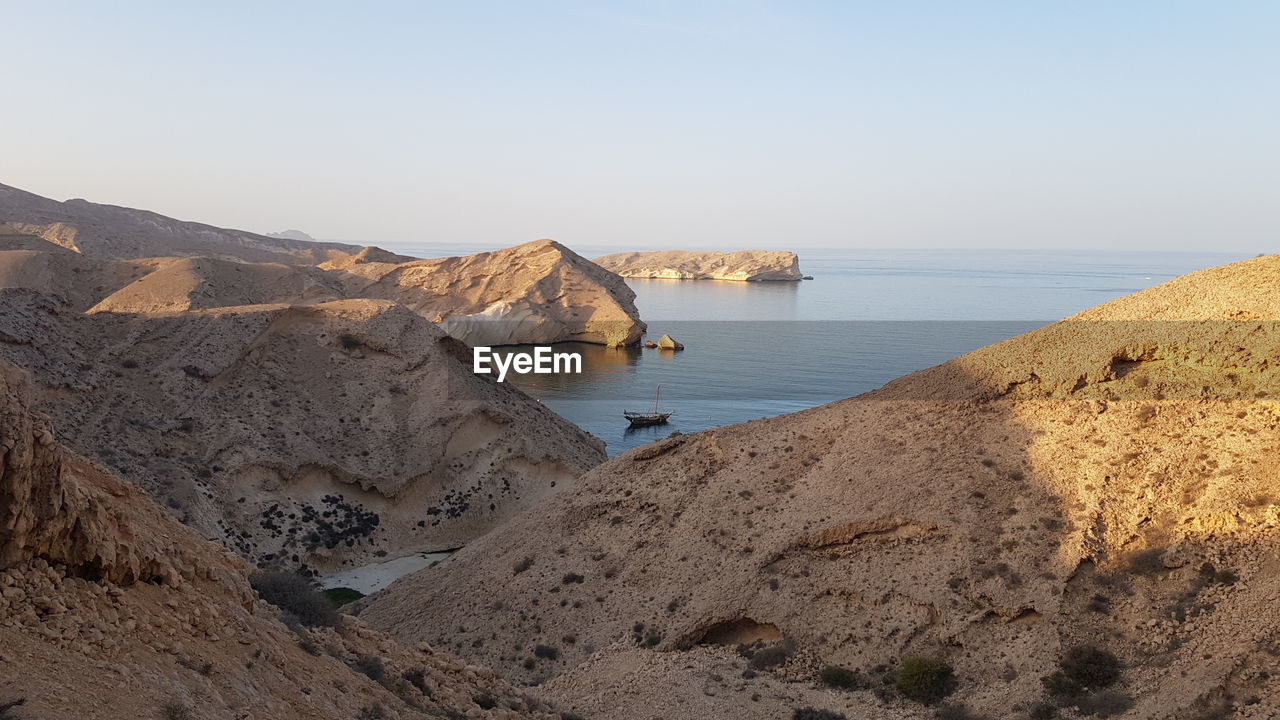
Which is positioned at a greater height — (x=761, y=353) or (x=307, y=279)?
(x=307, y=279)

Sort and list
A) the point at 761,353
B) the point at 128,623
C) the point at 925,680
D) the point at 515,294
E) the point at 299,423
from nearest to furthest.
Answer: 1. the point at 128,623
2. the point at 925,680
3. the point at 299,423
4. the point at 761,353
5. the point at 515,294

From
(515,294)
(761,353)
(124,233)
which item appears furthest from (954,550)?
(124,233)

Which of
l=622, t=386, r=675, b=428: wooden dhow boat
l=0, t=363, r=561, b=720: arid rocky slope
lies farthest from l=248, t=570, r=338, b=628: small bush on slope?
l=622, t=386, r=675, b=428: wooden dhow boat

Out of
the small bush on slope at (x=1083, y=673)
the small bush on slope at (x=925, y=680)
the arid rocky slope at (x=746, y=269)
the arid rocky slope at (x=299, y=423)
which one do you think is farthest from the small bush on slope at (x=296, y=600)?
the arid rocky slope at (x=746, y=269)

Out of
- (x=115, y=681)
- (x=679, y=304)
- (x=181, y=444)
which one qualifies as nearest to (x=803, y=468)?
(x=115, y=681)

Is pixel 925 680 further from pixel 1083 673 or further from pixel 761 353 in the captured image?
pixel 761 353

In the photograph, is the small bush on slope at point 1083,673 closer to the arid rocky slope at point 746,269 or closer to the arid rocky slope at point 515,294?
the arid rocky slope at point 515,294

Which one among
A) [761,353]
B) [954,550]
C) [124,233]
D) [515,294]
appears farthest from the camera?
[124,233]
